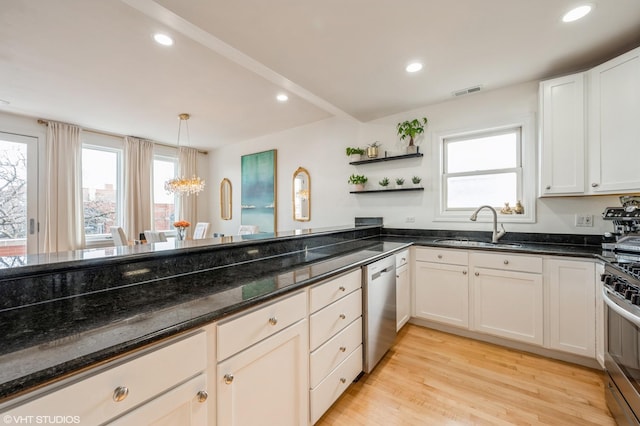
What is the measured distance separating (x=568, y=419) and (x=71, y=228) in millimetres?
6060

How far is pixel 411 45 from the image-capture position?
2107mm

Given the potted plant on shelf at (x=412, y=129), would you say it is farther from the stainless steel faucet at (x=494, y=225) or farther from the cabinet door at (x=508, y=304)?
the cabinet door at (x=508, y=304)

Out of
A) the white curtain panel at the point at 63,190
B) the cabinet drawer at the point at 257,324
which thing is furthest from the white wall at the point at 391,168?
the white curtain panel at the point at 63,190

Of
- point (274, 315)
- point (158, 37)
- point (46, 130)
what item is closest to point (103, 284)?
point (274, 315)

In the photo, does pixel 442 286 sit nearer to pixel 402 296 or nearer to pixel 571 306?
pixel 402 296

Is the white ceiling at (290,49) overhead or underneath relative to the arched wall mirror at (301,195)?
overhead

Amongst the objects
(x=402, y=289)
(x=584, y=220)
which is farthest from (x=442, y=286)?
(x=584, y=220)

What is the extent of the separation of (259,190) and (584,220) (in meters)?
4.46

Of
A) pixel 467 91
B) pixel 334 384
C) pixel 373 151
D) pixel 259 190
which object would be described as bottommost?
pixel 334 384

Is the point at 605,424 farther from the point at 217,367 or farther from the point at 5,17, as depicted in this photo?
the point at 5,17

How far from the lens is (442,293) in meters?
2.64

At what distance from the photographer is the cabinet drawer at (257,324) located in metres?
0.97

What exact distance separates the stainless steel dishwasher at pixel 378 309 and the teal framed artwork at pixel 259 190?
2878 mm

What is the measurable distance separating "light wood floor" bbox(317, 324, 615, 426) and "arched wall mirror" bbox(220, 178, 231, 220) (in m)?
4.38
